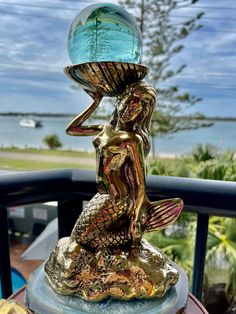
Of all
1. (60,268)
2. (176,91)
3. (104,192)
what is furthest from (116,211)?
(176,91)

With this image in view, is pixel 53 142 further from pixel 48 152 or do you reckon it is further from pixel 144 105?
pixel 144 105

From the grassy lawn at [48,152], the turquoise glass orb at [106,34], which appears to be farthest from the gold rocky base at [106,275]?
the grassy lawn at [48,152]

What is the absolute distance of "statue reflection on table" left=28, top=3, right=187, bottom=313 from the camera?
63cm

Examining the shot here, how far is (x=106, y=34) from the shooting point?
24.1 inches

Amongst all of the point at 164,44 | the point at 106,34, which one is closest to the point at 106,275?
the point at 106,34

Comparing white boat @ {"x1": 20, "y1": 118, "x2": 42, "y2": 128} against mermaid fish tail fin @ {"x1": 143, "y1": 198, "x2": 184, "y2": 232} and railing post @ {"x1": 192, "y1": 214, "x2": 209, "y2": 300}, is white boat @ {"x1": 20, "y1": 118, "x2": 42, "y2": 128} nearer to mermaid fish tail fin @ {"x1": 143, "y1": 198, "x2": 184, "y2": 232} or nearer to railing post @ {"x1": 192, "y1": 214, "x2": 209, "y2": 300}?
railing post @ {"x1": 192, "y1": 214, "x2": 209, "y2": 300}

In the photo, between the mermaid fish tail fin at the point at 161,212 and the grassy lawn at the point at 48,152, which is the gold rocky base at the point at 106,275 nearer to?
the mermaid fish tail fin at the point at 161,212

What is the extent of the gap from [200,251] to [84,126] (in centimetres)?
56

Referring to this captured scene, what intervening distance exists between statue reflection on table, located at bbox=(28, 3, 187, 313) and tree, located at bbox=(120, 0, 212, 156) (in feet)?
21.2

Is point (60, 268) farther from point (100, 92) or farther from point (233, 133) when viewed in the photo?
point (233, 133)

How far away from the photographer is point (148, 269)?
0.66 metres

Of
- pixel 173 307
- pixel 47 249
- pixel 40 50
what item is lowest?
pixel 47 249

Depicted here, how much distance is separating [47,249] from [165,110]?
6271 millimetres

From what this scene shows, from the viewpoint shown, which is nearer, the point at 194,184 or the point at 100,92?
the point at 100,92
